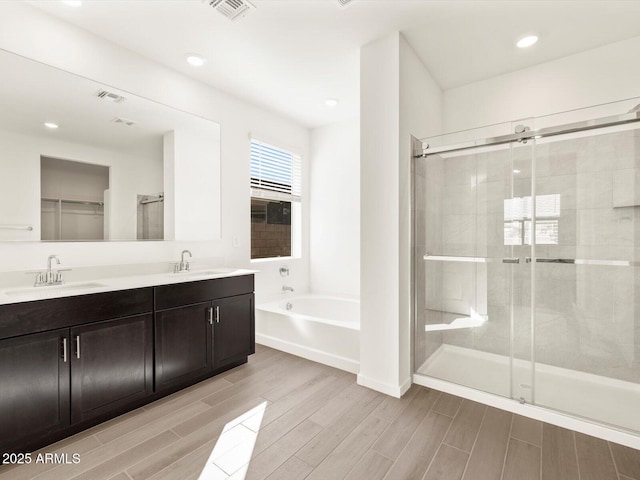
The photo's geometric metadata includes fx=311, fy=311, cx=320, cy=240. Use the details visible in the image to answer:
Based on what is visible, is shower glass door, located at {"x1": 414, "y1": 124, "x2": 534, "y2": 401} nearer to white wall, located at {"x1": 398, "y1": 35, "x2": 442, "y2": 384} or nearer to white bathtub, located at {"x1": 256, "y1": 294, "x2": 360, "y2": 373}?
white wall, located at {"x1": 398, "y1": 35, "x2": 442, "y2": 384}

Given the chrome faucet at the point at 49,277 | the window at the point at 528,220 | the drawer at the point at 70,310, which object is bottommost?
the drawer at the point at 70,310

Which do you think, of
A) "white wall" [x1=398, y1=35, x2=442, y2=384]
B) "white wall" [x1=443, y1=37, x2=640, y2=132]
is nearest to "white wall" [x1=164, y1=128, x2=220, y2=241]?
"white wall" [x1=398, y1=35, x2=442, y2=384]

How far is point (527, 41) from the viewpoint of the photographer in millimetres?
2445

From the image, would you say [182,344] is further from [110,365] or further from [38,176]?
[38,176]

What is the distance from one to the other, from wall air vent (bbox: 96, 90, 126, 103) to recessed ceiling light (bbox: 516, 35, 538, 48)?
3191 millimetres

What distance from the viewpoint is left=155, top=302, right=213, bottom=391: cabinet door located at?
2250mm

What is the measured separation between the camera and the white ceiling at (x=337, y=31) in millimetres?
2078

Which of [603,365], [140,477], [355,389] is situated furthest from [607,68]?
[140,477]

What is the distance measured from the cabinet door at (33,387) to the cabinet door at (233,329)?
1019 millimetres

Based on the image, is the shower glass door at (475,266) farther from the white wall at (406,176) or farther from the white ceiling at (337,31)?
the white ceiling at (337,31)

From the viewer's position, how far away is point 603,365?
2129 mm

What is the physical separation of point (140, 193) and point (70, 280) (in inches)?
33.2

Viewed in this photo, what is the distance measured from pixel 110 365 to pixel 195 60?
8.03 feet

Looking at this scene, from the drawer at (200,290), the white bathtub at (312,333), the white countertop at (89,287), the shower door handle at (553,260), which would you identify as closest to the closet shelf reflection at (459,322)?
the shower door handle at (553,260)
